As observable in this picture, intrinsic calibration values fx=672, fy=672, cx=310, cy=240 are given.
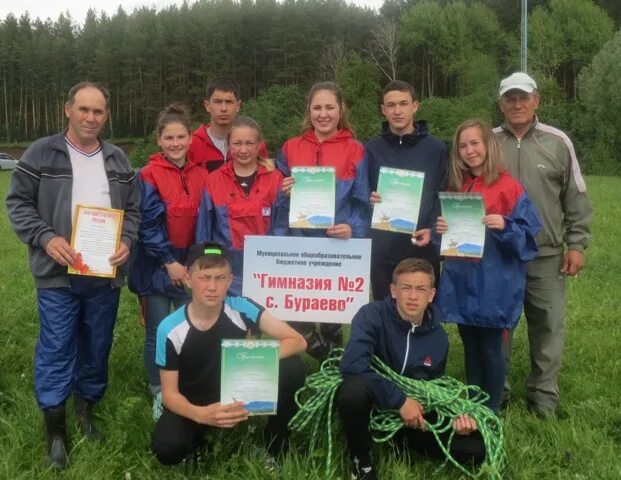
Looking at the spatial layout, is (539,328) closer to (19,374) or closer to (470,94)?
(19,374)

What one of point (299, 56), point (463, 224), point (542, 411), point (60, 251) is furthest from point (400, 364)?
point (299, 56)

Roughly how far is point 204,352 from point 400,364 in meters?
1.18

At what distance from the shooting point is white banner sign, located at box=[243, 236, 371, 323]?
15.9ft

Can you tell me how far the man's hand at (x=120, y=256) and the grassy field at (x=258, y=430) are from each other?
862 mm

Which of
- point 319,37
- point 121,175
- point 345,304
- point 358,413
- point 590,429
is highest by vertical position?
point 319,37

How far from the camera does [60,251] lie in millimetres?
4043

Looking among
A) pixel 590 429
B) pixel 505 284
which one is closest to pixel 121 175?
pixel 505 284

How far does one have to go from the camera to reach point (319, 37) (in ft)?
224

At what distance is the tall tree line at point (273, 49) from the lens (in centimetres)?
5975

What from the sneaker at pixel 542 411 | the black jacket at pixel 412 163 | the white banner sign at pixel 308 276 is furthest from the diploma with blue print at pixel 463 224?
the sneaker at pixel 542 411

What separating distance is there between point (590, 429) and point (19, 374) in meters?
4.46

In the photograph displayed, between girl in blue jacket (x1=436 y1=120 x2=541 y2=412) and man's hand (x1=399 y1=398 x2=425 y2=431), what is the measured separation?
0.83 m

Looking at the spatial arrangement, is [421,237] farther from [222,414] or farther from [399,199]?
[222,414]

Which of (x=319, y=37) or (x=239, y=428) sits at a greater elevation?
(x=319, y=37)
